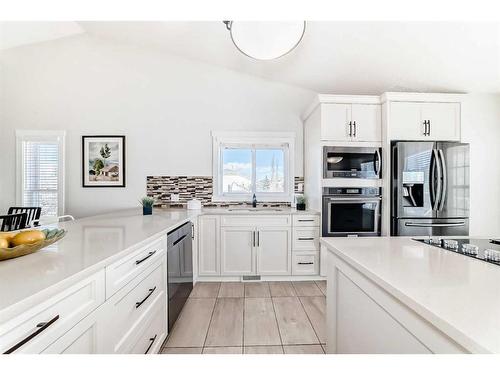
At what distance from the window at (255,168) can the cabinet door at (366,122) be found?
0.96m

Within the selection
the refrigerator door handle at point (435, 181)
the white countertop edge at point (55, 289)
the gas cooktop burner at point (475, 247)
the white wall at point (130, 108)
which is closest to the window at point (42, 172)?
the white wall at point (130, 108)

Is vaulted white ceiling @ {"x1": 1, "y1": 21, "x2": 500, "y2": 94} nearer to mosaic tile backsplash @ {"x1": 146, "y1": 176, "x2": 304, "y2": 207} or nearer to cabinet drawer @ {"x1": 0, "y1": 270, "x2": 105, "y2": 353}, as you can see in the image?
mosaic tile backsplash @ {"x1": 146, "y1": 176, "x2": 304, "y2": 207}

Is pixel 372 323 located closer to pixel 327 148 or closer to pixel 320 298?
pixel 320 298

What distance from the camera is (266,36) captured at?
1.91 meters

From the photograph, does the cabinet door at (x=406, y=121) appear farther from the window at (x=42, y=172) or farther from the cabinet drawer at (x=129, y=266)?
the window at (x=42, y=172)

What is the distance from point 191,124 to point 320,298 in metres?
2.82

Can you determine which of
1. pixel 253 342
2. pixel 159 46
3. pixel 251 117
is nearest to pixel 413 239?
pixel 253 342

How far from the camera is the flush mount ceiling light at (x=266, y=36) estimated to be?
1.87m

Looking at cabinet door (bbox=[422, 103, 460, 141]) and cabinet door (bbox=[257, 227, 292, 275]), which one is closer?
cabinet door (bbox=[422, 103, 460, 141])

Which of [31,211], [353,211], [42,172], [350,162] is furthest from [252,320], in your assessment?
[42,172]

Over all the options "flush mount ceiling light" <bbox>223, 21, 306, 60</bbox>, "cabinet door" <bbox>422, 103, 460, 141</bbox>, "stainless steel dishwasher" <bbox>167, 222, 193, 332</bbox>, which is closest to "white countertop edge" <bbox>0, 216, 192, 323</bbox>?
"stainless steel dishwasher" <bbox>167, 222, 193, 332</bbox>

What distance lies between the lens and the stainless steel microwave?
2.95 meters

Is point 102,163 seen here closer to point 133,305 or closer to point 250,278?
point 250,278

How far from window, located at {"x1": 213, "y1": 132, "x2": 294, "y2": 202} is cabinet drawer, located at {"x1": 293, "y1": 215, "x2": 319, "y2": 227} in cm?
68
